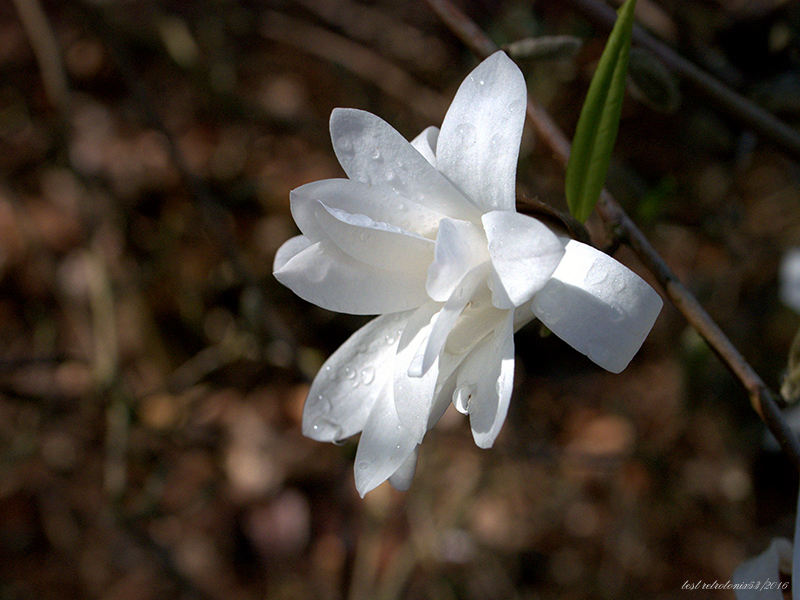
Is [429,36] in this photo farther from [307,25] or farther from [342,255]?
[342,255]

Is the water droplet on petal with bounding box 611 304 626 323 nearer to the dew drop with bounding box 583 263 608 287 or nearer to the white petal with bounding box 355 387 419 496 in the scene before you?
the dew drop with bounding box 583 263 608 287

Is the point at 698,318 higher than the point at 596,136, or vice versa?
the point at 596,136

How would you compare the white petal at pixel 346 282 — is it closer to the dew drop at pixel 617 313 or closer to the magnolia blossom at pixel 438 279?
the magnolia blossom at pixel 438 279

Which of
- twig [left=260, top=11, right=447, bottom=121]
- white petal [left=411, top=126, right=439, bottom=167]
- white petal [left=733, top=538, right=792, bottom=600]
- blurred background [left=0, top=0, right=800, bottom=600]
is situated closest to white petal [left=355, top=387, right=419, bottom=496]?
white petal [left=411, top=126, right=439, bottom=167]

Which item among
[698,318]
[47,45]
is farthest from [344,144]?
[47,45]

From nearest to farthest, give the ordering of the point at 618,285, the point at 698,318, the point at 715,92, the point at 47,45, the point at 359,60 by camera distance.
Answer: the point at 618,285
the point at 698,318
the point at 715,92
the point at 47,45
the point at 359,60

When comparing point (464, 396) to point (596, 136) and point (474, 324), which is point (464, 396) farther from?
point (596, 136)

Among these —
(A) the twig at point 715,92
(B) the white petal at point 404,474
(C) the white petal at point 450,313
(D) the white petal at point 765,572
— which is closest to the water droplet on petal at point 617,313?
(C) the white petal at point 450,313
